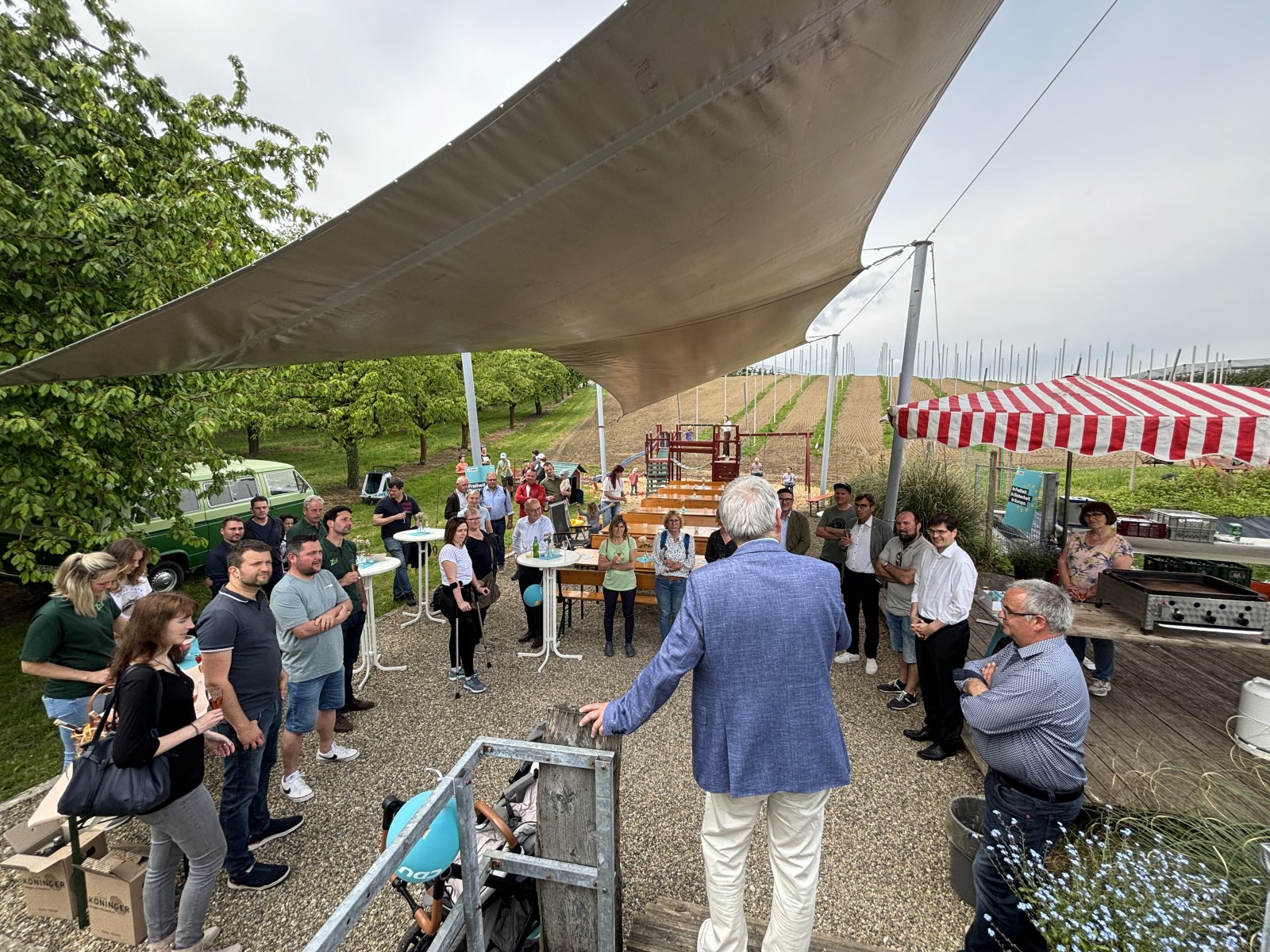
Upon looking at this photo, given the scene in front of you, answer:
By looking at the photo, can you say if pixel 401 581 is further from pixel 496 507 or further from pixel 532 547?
pixel 532 547

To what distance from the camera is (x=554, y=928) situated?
201cm

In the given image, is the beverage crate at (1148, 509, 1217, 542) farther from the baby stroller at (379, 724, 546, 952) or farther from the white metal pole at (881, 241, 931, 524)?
the baby stroller at (379, 724, 546, 952)

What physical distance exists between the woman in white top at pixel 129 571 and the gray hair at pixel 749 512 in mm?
4090

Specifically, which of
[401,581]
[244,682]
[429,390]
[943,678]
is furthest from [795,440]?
[244,682]

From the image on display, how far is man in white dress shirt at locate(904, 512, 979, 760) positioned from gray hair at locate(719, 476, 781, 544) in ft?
8.23

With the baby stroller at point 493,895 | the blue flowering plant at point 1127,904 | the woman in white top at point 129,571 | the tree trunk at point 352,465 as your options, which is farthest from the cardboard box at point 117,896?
the tree trunk at point 352,465

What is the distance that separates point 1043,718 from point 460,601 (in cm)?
432

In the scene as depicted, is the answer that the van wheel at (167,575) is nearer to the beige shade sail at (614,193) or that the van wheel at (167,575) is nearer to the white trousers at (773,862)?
the beige shade sail at (614,193)

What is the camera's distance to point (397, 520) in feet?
23.7

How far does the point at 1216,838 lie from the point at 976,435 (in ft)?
10.8

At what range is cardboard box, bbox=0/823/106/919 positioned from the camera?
2725 millimetres

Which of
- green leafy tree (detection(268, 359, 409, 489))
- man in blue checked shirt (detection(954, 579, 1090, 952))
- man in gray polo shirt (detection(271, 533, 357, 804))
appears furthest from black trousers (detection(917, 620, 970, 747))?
green leafy tree (detection(268, 359, 409, 489))

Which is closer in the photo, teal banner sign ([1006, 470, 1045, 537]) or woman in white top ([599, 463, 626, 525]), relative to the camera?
teal banner sign ([1006, 470, 1045, 537])

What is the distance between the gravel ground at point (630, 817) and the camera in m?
2.81
